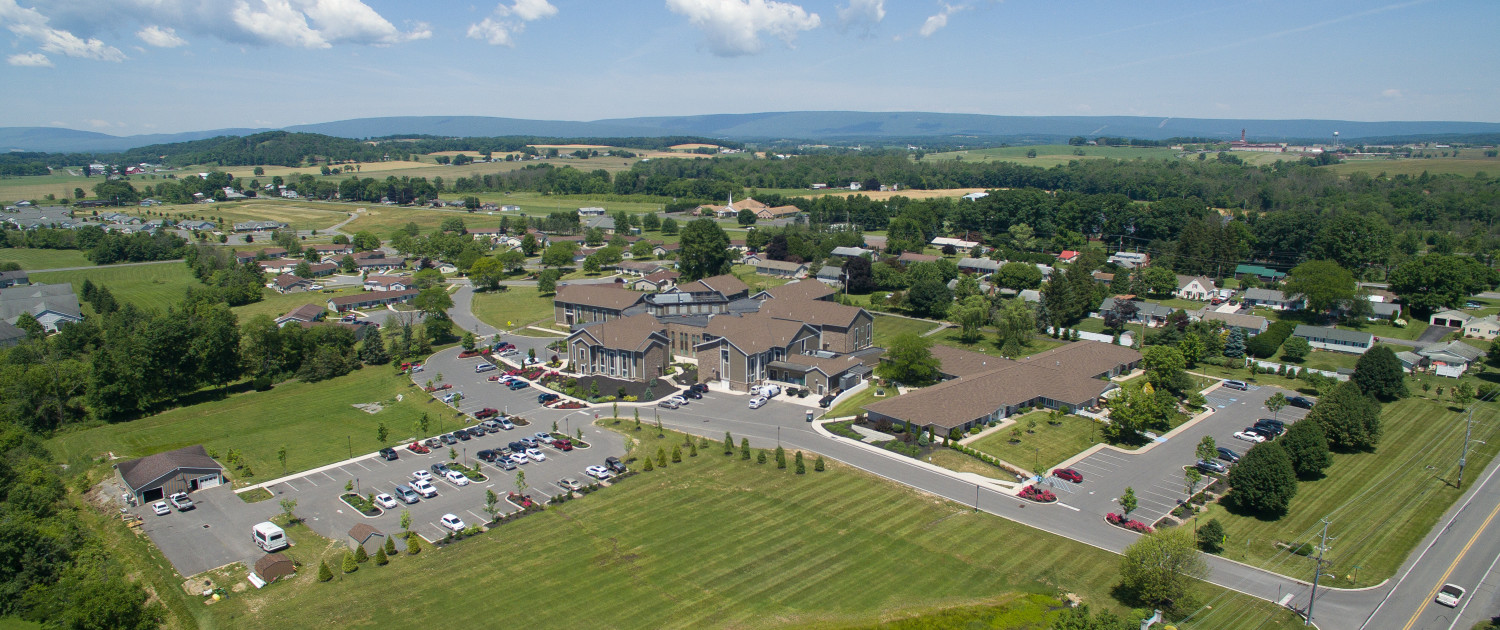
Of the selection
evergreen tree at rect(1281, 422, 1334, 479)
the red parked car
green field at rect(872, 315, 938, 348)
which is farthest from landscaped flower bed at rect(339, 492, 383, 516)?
evergreen tree at rect(1281, 422, 1334, 479)

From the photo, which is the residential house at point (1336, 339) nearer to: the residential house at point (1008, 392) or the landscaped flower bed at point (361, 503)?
the residential house at point (1008, 392)

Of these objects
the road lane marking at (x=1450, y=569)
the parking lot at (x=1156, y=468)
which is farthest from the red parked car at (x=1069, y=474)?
the road lane marking at (x=1450, y=569)

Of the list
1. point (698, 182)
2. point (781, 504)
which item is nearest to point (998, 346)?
point (781, 504)

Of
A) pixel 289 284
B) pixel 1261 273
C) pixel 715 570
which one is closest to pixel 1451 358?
pixel 1261 273

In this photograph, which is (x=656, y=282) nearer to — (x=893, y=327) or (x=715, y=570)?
(x=893, y=327)

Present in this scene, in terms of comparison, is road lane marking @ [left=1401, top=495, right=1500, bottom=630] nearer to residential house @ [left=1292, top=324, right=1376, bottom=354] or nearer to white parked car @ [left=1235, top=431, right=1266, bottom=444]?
white parked car @ [left=1235, top=431, right=1266, bottom=444]

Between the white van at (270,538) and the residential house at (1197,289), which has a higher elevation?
the residential house at (1197,289)

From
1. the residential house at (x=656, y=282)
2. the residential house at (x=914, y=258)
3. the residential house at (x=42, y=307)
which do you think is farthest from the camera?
the residential house at (x=914, y=258)

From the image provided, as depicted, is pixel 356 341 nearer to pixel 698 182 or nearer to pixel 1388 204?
pixel 698 182
